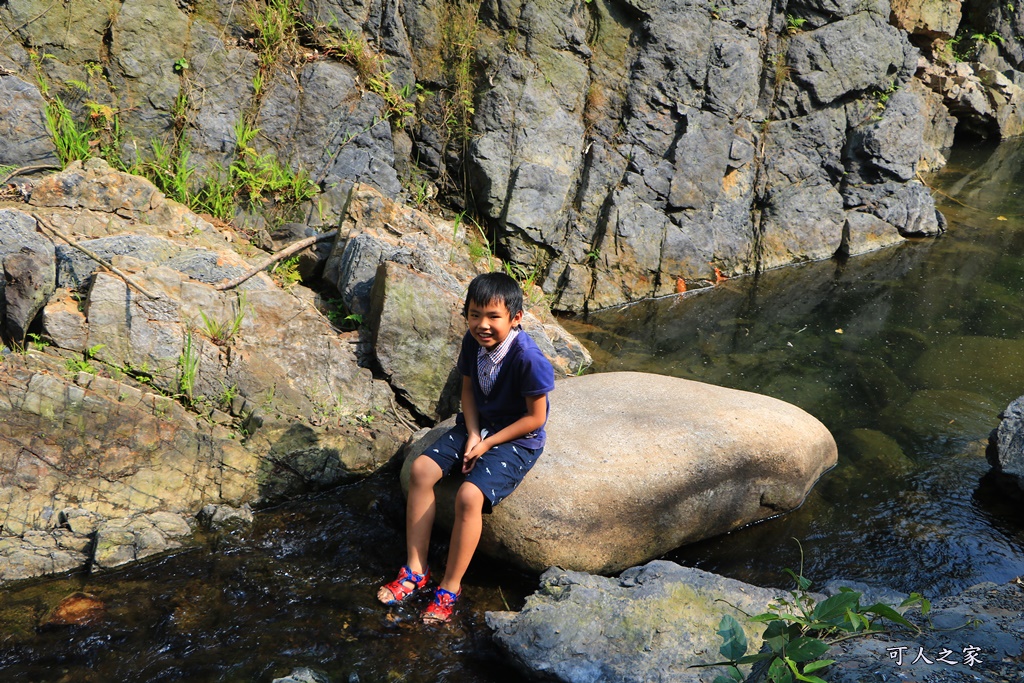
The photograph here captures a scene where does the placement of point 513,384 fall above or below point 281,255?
above

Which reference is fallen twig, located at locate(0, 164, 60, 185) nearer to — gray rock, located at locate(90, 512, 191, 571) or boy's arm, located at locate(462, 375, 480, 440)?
gray rock, located at locate(90, 512, 191, 571)

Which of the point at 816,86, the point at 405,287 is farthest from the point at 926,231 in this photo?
the point at 405,287

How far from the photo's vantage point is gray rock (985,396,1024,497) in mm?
4992

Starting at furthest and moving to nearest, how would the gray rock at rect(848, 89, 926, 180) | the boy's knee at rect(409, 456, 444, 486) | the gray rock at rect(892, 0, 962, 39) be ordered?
the gray rock at rect(892, 0, 962, 39)
the gray rock at rect(848, 89, 926, 180)
the boy's knee at rect(409, 456, 444, 486)

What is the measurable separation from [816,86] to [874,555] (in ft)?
20.3

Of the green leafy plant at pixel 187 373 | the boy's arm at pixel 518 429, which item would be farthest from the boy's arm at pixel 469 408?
the green leafy plant at pixel 187 373

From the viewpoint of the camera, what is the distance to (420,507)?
426 cm

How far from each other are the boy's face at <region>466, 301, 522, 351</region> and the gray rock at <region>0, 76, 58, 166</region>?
3.99 metres

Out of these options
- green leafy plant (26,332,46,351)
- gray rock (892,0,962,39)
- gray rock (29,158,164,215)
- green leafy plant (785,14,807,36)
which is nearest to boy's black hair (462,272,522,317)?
green leafy plant (26,332,46,351)

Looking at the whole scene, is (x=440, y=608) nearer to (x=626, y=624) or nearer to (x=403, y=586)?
(x=403, y=586)

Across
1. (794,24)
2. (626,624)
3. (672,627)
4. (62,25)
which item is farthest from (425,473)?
(794,24)

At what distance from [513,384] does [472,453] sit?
419 mm

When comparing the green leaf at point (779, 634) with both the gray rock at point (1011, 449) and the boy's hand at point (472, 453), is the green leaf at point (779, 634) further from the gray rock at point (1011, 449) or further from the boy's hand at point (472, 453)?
the gray rock at point (1011, 449)

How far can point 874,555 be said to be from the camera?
184 inches
